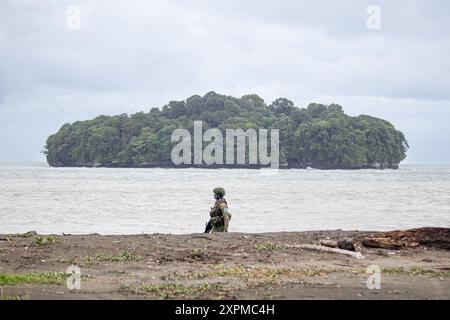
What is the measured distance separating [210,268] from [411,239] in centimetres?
618

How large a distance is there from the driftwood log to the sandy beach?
288 millimetres

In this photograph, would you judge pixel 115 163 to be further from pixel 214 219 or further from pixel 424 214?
pixel 214 219

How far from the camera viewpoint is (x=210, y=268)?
16062mm

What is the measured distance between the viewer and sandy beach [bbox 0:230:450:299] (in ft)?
42.7

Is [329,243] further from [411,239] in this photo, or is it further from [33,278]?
[33,278]

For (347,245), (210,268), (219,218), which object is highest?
(219,218)

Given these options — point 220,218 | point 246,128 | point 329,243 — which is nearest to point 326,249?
point 329,243

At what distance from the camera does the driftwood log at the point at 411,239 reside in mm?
19641

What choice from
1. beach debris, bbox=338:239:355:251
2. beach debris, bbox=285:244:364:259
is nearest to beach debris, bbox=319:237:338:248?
beach debris, bbox=338:239:355:251

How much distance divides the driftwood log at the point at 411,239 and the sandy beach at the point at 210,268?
0.95ft
